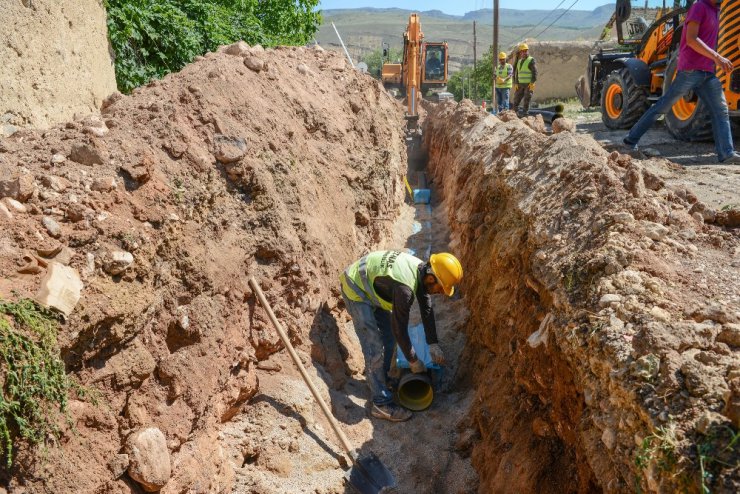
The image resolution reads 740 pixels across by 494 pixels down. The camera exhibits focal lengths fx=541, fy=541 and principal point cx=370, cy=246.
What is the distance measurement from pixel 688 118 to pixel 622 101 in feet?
8.37

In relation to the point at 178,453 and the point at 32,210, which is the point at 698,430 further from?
the point at 32,210

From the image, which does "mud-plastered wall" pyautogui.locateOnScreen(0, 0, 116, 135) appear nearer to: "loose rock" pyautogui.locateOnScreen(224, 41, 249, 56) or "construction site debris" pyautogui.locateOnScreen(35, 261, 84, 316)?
"loose rock" pyautogui.locateOnScreen(224, 41, 249, 56)

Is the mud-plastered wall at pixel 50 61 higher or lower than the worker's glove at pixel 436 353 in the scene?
higher

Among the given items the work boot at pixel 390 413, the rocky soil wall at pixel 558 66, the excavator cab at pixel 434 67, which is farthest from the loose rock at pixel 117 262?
the rocky soil wall at pixel 558 66

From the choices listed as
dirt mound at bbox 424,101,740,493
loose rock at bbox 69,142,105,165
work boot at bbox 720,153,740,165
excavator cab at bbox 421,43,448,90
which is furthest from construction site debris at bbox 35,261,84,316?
excavator cab at bbox 421,43,448,90

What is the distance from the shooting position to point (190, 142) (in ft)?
14.8

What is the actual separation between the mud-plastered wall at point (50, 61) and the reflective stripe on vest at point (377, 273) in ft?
10.4

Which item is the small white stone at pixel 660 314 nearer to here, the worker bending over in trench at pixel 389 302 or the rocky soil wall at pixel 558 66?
the worker bending over in trench at pixel 389 302

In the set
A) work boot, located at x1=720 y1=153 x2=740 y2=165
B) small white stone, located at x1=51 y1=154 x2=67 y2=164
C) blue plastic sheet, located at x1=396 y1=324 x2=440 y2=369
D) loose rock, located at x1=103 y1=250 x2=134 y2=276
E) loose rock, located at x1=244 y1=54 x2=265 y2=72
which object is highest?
loose rock, located at x1=244 y1=54 x2=265 y2=72

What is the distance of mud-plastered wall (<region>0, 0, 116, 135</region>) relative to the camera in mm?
4586

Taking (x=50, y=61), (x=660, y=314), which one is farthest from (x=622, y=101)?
(x=50, y=61)

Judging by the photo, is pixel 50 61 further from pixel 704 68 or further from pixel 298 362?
pixel 704 68

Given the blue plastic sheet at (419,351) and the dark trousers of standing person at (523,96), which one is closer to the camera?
the blue plastic sheet at (419,351)

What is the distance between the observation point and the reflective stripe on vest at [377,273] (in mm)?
4805
